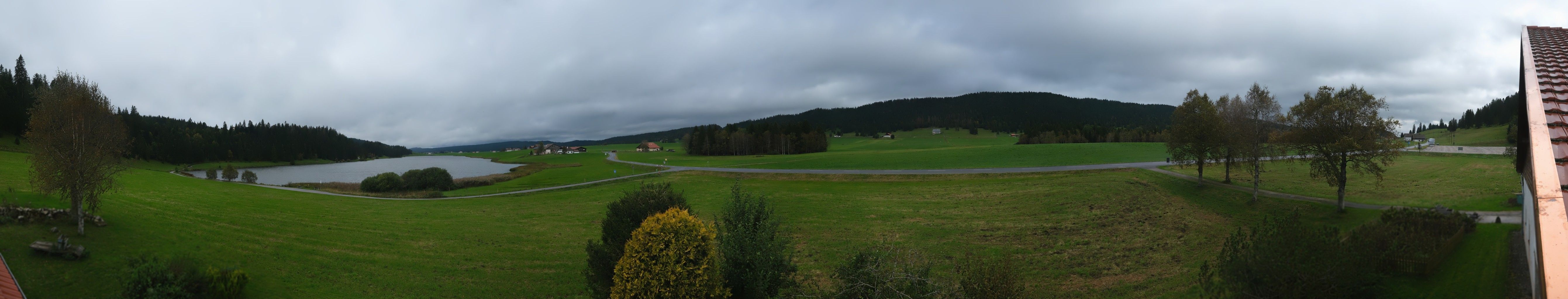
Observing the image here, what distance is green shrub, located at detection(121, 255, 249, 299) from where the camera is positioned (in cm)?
884

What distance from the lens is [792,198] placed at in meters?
28.1

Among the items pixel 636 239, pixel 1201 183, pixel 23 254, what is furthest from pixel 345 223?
pixel 1201 183

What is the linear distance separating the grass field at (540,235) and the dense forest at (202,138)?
36039 millimetres

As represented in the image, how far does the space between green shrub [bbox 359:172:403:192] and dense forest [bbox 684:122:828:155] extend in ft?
150

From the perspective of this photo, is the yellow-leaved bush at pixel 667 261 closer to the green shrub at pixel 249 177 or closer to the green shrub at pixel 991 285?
the green shrub at pixel 991 285

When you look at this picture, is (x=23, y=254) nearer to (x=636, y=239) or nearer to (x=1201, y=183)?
(x=636, y=239)

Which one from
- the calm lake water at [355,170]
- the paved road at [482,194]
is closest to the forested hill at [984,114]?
the calm lake water at [355,170]

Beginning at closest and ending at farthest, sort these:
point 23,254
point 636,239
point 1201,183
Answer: point 636,239 → point 23,254 → point 1201,183

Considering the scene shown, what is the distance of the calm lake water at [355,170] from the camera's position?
67625 millimetres

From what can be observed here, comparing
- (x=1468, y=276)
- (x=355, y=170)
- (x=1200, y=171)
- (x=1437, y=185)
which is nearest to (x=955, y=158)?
(x=1200, y=171)

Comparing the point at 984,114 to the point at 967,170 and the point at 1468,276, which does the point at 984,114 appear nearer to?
the point at 967,170

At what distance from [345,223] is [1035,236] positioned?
2594 cm

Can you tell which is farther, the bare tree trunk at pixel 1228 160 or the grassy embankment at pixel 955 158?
the grassy embankment at pixel 955 158

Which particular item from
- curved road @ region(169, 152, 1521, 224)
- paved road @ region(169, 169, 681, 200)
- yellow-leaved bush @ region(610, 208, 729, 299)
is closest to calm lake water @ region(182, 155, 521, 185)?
paved road @ region(169, 169, 681, 200)
